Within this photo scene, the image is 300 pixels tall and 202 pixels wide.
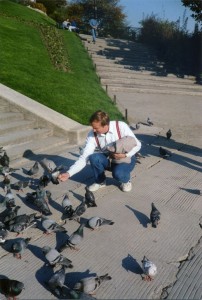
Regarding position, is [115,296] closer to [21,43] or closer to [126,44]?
[21,43]

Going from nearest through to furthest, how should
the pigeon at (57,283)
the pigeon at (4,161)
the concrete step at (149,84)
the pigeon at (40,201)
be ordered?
the pigeon at (57,283)
the pigeon at (40,201)
the pigeon at (4,161)
the concrete step at (149,84)

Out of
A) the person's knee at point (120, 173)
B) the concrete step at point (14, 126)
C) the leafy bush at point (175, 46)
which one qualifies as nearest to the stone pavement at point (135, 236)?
the person's knee at point (120, 173)

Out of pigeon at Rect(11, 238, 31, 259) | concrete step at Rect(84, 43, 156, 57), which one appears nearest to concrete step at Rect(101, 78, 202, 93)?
concrete step at Rect(84, 43, 156, 57)

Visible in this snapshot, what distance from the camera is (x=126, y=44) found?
80.6 feet

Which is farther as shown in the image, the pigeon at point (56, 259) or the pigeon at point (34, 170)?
the pigeon at point (34, 170)

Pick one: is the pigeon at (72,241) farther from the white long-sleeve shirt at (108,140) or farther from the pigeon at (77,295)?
the white long-sleeve shirt at (108,140)

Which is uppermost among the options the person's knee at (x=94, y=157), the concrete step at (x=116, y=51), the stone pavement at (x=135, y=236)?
the concrete step at (x=116, y=51)

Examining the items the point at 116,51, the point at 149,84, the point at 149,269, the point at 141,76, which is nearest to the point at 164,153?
the point at 149,269

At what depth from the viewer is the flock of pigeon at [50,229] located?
3.39 metres

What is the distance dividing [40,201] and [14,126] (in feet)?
12.6

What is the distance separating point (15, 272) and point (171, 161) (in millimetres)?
4503

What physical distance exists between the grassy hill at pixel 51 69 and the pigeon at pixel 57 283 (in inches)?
259

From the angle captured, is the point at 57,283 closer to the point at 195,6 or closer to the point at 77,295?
the point at 77,295

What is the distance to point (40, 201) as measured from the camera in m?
4.98
